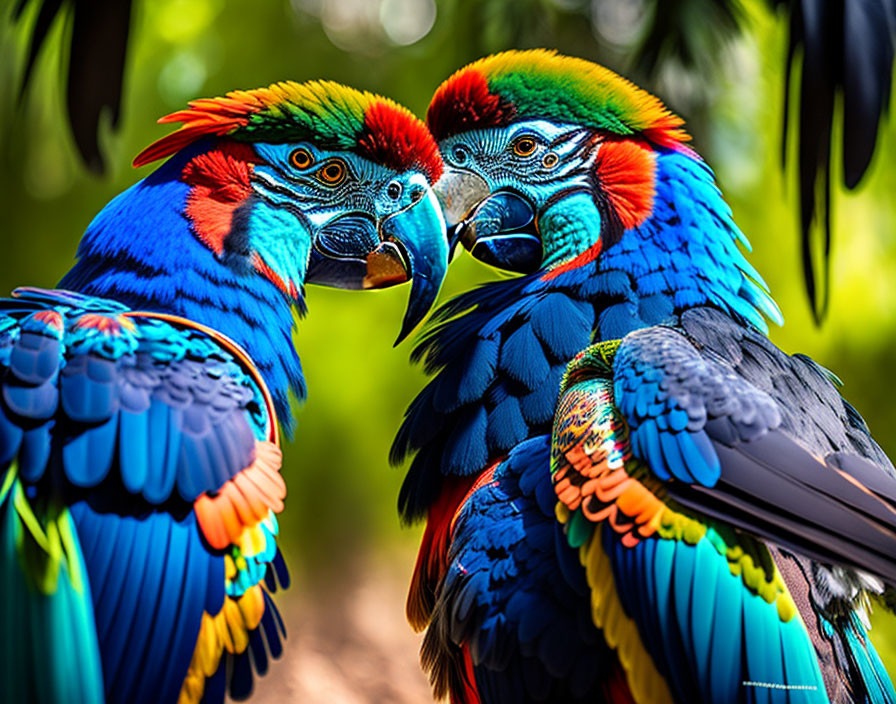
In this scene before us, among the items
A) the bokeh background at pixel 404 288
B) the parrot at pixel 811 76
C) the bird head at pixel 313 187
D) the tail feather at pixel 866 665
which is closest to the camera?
the tail feather at pixel 866 665

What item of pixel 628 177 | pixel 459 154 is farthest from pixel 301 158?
pixel 628 177

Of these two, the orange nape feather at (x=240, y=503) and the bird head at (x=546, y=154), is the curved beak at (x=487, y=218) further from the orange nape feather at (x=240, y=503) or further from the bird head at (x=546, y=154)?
the orange nape feather at (x=240, y=503)

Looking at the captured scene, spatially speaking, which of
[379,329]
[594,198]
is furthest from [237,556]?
[379,329]

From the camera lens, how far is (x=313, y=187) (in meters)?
1.90

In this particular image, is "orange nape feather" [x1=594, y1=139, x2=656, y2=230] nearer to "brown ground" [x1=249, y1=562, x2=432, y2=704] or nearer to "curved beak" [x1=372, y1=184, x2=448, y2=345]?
"curved beak" [x1=372, y1=184, x2=448, y2=345]

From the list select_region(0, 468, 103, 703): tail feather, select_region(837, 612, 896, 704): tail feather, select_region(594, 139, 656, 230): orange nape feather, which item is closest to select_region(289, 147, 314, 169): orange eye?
select_region(594, 139, 656, 230): orange nape feather

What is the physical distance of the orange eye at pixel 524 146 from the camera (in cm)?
203

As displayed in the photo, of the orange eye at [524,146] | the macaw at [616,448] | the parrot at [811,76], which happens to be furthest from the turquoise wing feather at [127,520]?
the parrot at [811,76]

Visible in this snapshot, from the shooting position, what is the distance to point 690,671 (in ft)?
4.44

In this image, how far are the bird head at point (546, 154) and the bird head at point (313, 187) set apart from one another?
4.9 inches

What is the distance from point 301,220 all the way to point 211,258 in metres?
0.21

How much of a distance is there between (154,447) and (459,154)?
1.00 meters

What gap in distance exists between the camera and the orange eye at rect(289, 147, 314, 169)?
1.87m

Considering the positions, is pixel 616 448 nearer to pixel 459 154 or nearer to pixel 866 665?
pixel 866 665
